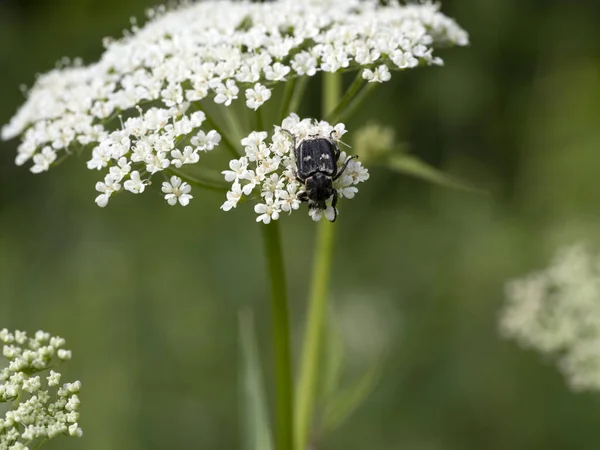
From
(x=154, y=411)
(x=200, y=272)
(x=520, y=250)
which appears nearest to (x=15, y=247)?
(x=200, y=272)

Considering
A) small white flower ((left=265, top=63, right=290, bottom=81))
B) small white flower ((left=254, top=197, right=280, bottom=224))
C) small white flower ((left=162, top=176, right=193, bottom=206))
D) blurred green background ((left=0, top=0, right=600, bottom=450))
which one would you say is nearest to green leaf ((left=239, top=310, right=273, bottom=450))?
small white flower ((left=162, top=176, right=193, bottom=206))

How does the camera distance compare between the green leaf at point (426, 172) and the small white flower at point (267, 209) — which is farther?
the green leaf at point (426, 172)

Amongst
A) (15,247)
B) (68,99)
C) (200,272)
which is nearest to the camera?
(68,99)

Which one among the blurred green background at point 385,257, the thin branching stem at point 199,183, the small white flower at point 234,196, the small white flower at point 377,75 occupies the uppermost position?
the blurred green background at point 385,257

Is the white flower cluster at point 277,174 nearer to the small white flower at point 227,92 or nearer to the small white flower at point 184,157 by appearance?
the small white flower at point 184,157

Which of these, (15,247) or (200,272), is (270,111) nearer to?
(200,272)

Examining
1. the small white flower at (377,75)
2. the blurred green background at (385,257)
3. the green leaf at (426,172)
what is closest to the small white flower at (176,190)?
the small white flower at (377,75)
